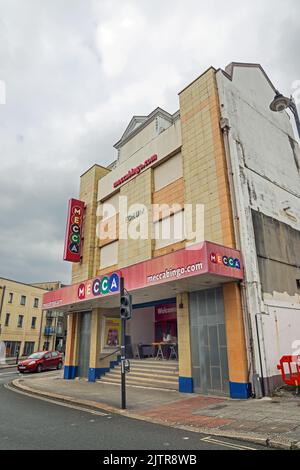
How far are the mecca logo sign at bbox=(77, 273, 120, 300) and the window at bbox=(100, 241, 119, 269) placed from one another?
9.31ft

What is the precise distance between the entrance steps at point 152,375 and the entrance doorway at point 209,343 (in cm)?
171

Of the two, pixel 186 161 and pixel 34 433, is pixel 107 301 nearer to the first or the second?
pixel 186 161

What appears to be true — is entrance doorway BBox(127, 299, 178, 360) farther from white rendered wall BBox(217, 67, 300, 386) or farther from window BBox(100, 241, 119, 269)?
white rendered wall BBox(217, 67, 300, 386)

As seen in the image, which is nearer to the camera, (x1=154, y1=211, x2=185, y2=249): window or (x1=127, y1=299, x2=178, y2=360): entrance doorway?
(x1=154, y1=211, x2=185, y2=249): window

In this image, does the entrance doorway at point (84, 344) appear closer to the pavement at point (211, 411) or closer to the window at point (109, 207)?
the pavement at point (211, 411)

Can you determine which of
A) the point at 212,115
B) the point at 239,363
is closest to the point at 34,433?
the point at 239,363

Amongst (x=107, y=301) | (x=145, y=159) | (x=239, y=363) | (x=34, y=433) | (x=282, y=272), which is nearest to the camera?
(x=34, y=433)

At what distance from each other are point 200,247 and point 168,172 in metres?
6.45

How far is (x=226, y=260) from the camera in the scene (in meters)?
10.0

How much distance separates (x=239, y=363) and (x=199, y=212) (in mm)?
5582

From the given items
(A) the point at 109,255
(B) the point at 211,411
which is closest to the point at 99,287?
(A) the point at 109,255

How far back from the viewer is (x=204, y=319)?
11266 millimetres

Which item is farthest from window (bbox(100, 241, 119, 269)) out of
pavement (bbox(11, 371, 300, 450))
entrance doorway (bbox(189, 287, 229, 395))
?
pavement (bbox(11, 371, 300, 450))

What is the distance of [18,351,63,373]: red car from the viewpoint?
20969mm
